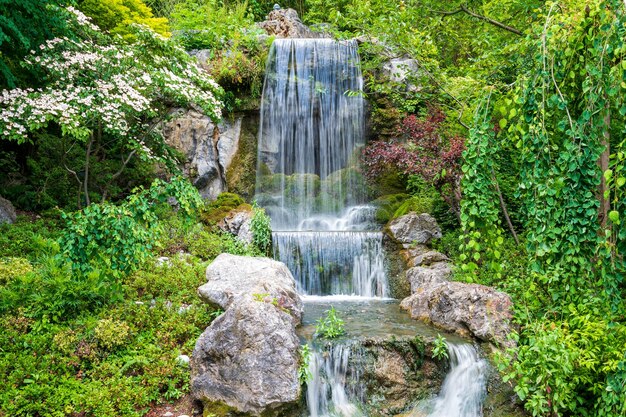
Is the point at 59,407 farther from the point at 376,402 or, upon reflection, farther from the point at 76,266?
the point at 376,402

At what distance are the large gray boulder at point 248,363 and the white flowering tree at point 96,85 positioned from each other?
422 centimetres

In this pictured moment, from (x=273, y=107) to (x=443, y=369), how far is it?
9.26 metres

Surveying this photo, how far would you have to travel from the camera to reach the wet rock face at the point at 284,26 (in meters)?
14.5

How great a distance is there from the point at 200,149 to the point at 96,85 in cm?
411

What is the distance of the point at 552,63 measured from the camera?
3535 millimetres

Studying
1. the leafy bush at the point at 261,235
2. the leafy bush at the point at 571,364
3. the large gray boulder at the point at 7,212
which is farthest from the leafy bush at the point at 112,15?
the leafy bush at the point at 571,364

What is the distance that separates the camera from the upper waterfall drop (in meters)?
12.6

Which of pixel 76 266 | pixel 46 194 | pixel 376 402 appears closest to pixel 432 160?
pixel 376 402

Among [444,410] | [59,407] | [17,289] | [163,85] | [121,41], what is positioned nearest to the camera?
[59,407]

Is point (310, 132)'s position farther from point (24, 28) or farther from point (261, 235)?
point (24, 28)

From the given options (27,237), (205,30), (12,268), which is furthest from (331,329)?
(205,30)

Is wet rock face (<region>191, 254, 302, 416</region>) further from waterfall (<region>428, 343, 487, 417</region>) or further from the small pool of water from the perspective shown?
waterfall (<region>428, 343, 487, 417</region>)

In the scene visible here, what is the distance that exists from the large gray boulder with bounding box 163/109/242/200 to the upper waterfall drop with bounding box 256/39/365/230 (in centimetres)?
115

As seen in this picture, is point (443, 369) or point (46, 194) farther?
point (46, 194)
